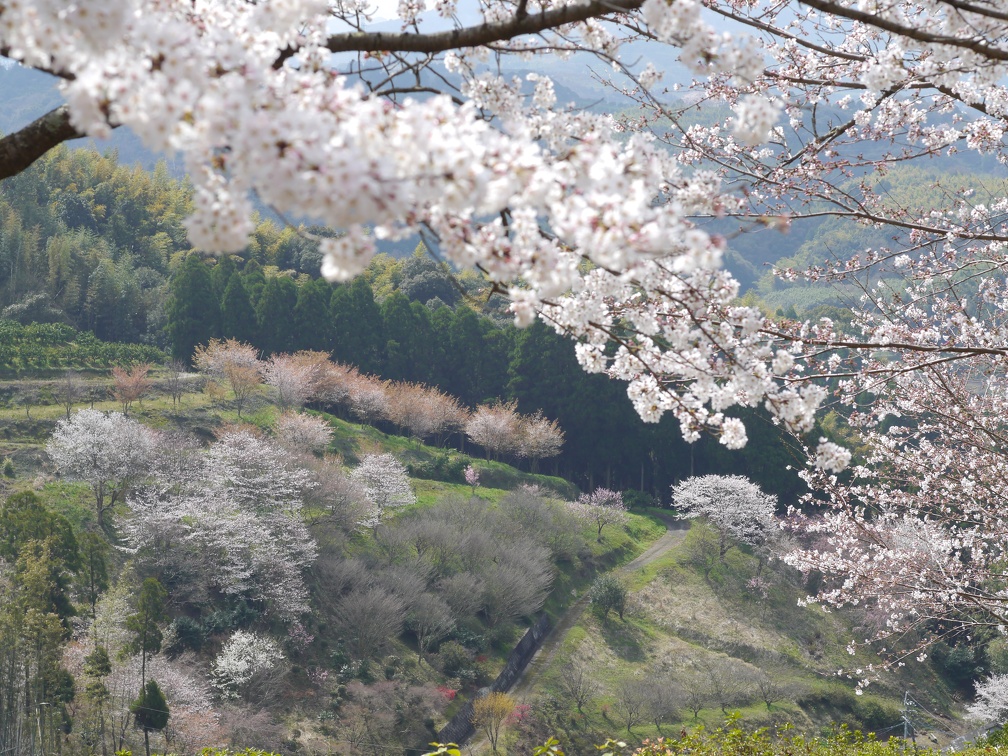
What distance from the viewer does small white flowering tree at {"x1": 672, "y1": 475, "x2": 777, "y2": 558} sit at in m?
21.9

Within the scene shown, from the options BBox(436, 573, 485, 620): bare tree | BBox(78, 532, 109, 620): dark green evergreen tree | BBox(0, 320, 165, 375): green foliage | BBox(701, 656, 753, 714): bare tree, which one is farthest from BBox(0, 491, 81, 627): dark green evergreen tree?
BBox(701, 656, 753, 714): bare tree

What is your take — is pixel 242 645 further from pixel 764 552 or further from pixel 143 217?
pixel 143 217

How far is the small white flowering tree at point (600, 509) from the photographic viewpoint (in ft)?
72.7

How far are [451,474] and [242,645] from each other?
11.6m

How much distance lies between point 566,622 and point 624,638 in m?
1.35

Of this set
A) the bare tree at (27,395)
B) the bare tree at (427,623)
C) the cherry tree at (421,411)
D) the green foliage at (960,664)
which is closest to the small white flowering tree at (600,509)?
the cherry tree at (421,411)

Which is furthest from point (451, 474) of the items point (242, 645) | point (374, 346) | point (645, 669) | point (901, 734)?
point (901, 734)

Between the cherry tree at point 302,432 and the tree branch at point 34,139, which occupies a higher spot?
the tree branch at point 34,139

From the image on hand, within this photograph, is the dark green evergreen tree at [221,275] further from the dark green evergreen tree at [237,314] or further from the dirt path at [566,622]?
the dirt path at [566,622]

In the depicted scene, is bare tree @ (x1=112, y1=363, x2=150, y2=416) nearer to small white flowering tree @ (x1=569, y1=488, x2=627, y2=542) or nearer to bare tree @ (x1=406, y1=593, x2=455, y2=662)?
bare tree @ (x1=406, y1=593, x2=455, y2=662)

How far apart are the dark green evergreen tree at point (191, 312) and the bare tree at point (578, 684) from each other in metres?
16.9

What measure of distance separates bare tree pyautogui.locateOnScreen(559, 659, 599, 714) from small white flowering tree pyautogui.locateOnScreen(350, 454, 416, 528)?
561cm

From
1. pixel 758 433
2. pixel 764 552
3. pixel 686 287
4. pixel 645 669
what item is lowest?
pixel 645 669

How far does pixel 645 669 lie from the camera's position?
52.7 ft
